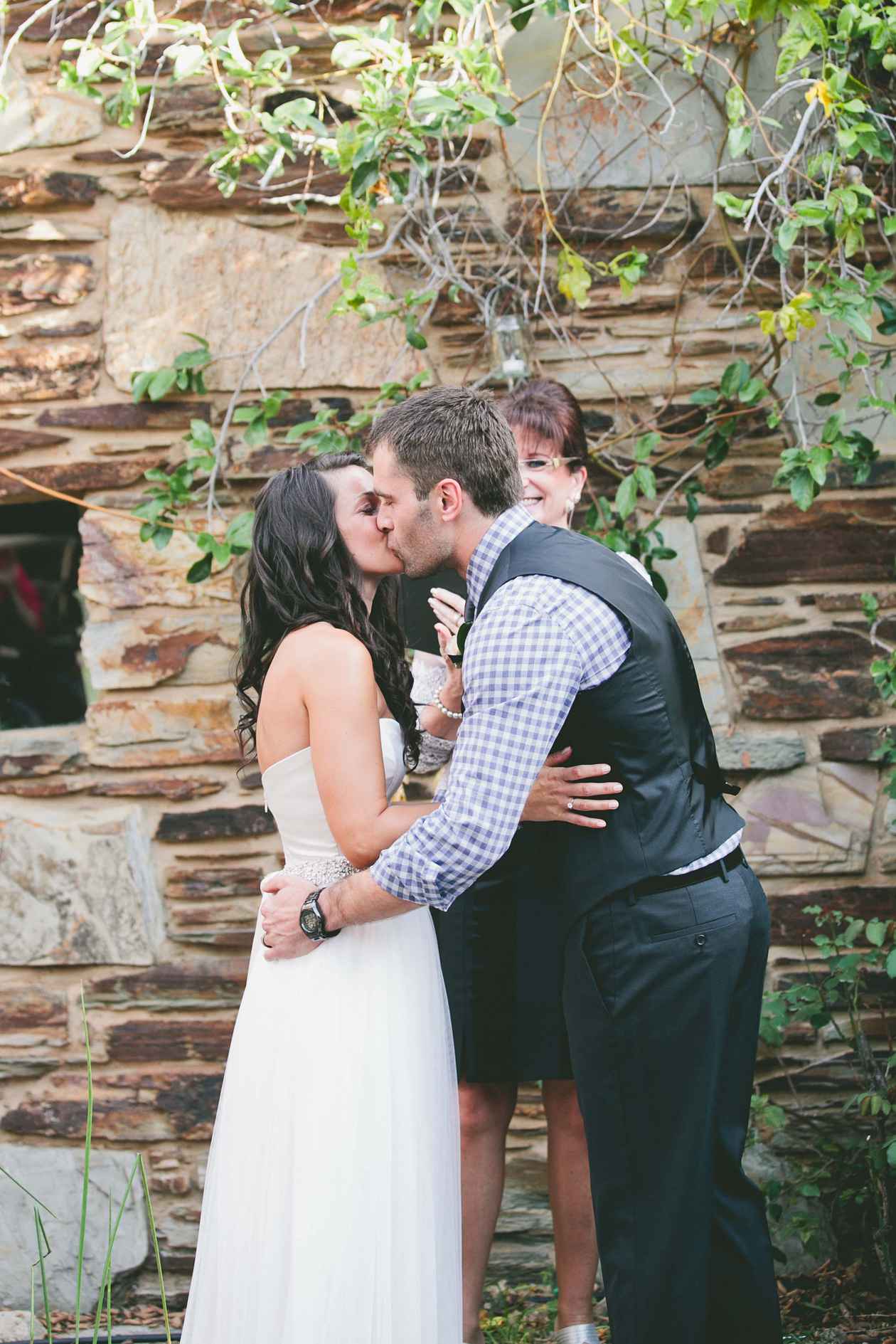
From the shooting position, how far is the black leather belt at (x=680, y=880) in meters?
1.87

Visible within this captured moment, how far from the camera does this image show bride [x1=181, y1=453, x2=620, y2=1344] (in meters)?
1.88

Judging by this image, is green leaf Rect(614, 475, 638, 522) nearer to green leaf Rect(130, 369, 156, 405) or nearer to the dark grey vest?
the dark grey vest

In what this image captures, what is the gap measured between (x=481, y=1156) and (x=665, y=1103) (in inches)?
28.1

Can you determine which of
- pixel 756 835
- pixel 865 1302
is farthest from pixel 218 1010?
pixel 865 1302

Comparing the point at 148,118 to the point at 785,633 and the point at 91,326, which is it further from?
the point at 785,633

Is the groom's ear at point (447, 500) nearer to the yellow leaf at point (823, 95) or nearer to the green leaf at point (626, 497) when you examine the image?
the green leaf at point (626, 497)

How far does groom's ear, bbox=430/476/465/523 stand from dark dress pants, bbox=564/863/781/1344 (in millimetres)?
665

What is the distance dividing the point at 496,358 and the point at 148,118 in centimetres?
101

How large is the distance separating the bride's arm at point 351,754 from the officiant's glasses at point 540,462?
2.66 feet

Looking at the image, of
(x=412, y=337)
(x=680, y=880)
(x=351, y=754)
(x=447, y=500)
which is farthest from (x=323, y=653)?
(x=412, y=337)

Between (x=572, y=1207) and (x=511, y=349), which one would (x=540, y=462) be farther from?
(x=572, y=1207)

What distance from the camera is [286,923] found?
2.01 m

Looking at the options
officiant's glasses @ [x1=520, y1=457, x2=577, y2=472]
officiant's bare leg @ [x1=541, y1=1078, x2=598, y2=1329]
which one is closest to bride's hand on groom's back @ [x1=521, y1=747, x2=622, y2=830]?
officiant's bare leg @ [x1=541, y1=1078, x2=598, y2=1329]

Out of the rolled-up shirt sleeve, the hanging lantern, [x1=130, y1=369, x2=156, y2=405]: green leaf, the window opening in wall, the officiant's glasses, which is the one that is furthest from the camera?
the window opening in wall
